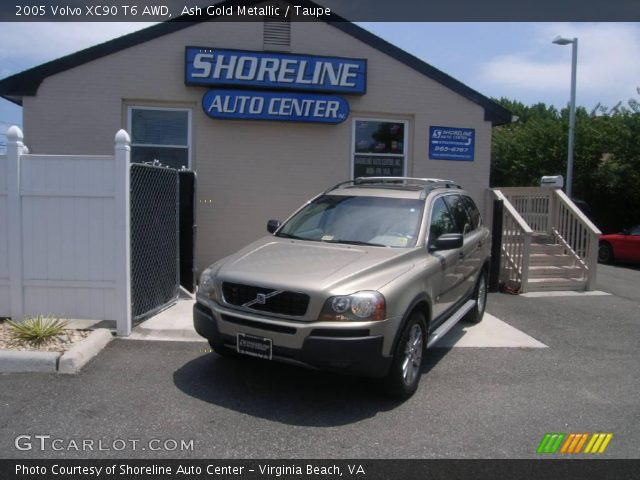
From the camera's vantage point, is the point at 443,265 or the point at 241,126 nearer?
the point at 443,265

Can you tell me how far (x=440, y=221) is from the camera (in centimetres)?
589

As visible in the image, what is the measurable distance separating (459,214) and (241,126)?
4746 mm

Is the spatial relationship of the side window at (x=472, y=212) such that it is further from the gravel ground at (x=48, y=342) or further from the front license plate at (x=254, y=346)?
the gravel ground at (x=48, y=342)

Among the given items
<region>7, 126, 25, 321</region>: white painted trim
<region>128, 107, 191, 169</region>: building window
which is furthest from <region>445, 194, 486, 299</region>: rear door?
<region>128, 107, 191, 169</region>: building window

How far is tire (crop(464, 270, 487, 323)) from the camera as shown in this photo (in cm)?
727

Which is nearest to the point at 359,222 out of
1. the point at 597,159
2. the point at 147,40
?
the point at 147,40

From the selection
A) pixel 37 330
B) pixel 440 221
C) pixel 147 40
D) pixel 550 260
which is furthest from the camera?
pixel 550 260

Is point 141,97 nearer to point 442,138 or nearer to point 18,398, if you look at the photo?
point 442,138

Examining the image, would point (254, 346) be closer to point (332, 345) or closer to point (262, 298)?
point (262, 298)

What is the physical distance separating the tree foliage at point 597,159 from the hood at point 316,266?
1376cm

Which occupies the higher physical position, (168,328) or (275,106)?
(275,106)

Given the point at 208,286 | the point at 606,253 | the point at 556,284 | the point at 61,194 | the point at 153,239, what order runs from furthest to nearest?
the point at 606,253 → the point at 556,284 → the point at 153,239 → the point at 61,194 → the point at 208,286

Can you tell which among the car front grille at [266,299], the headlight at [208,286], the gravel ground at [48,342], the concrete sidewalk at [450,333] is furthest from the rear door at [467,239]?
the gravel ground at [48,342]

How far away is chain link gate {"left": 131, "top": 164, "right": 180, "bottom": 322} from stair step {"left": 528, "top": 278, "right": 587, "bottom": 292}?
6372mm
